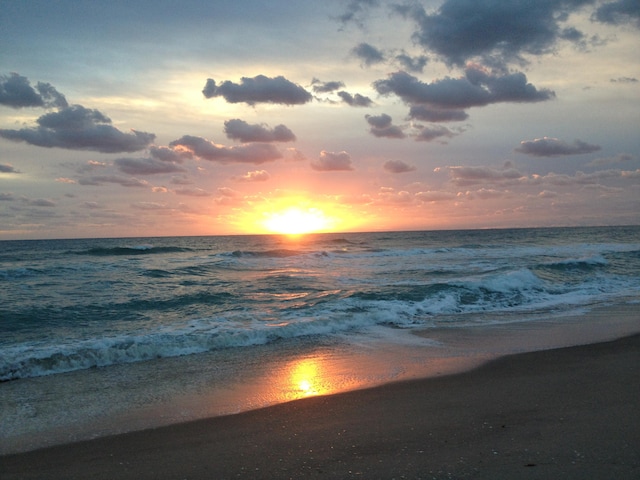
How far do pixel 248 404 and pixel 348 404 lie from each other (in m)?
1.30

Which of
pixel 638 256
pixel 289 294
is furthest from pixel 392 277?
pixel 638 256

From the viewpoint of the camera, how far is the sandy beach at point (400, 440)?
13.4 feet

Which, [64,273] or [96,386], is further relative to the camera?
[64,273]

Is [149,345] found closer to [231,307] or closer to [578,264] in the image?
[231,307]

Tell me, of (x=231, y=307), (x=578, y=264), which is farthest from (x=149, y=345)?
(x=578, y=264)

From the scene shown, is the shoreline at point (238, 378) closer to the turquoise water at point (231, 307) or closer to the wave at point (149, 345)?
the wave at point (149, 345)

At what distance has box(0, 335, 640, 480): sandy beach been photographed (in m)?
4.07

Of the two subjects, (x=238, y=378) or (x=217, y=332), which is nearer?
(x=238, y=378)

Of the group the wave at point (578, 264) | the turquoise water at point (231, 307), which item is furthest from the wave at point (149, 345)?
the wave at point (578, 264)

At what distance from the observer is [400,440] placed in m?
4.68

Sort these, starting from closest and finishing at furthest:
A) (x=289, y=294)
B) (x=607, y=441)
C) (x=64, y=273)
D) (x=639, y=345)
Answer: (x=607, y=441)
(x=639, y=345)
(x=289, y=294)
(x=64, y=273)

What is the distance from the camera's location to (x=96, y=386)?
7.35 metres

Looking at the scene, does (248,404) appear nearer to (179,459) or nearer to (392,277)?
(179,459)

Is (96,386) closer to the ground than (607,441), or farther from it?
closer to the ground
